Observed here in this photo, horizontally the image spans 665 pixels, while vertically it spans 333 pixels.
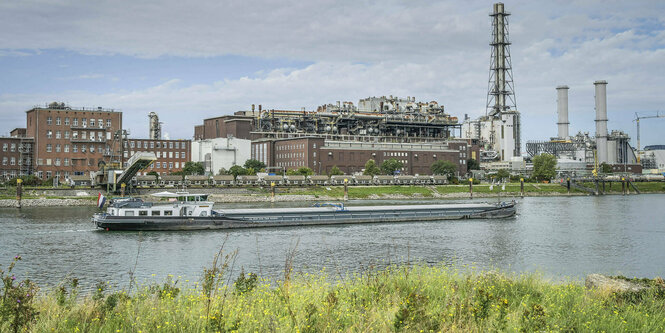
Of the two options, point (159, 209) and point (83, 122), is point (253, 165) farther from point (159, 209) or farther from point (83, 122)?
point (159, 209)

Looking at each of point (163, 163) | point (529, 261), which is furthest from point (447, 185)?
point (529, 261)

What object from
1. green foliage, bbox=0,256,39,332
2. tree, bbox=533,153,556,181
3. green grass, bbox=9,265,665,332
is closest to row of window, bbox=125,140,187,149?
tree, bbox=533,153,556,181

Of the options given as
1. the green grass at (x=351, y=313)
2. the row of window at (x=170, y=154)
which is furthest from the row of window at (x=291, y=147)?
the green grass at (x=351, y=313)

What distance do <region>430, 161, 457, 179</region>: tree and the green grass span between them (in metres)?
128

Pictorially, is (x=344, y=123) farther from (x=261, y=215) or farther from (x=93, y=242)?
(x=93, y=242)

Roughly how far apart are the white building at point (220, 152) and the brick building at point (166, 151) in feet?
17.1

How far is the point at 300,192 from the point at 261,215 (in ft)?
158

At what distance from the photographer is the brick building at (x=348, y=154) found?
138 metres

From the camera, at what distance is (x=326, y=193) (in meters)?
104

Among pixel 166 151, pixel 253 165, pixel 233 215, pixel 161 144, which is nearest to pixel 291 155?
pixel 253 165

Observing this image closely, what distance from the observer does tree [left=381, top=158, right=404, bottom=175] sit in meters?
139

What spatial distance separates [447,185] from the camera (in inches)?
4963

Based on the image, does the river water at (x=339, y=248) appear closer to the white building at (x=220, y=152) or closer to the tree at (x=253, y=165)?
the tree at (x=253, y=165)

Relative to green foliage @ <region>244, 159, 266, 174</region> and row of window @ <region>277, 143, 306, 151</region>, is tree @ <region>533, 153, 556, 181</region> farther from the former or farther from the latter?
green foliage @ <region>244, 159, 266, 174</region>
